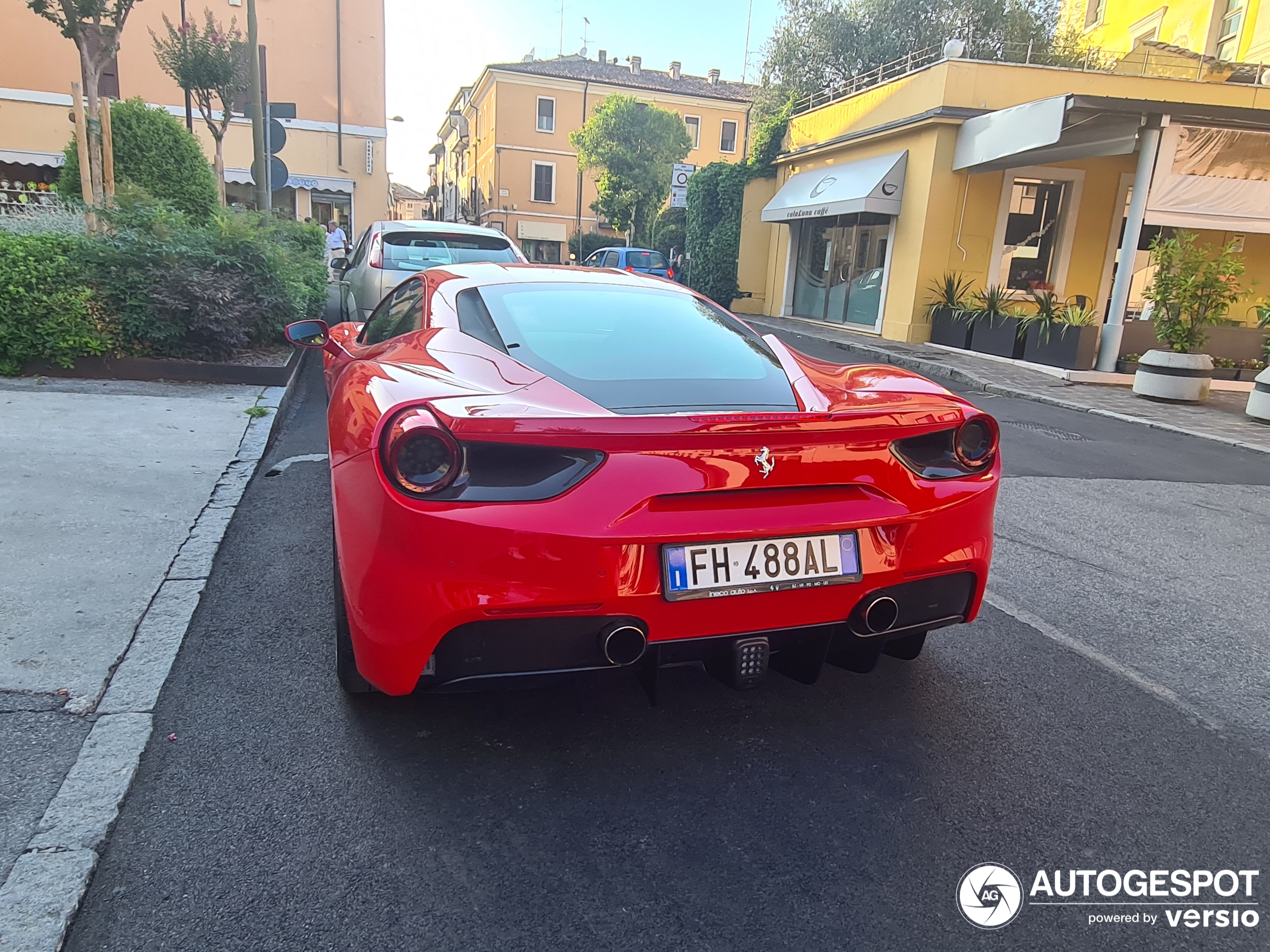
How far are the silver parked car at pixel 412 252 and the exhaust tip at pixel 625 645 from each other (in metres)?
7.01

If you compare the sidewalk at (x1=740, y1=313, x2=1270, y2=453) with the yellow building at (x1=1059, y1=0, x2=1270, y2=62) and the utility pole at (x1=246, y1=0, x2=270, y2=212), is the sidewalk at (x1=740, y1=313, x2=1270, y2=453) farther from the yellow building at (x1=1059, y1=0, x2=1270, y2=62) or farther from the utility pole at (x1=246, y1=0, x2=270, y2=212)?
the yellow building at (x1=1059, y1=0, x2=1270, y2=62)

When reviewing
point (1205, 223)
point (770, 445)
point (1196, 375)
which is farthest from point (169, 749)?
point (1205, 223)

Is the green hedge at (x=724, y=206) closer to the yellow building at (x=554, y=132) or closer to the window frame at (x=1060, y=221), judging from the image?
the window frame at (x=1060, y=221)

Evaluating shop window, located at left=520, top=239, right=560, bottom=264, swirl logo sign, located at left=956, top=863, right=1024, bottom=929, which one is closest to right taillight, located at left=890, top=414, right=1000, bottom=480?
swirl logo sign, located at left=956, top=863, right=1024, bottom=929

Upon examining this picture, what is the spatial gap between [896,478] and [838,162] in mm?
19338

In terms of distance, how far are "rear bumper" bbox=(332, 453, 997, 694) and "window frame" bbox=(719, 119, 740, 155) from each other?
54.9m

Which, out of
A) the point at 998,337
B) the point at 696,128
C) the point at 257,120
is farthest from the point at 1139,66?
the point at 696,128

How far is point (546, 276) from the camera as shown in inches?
136

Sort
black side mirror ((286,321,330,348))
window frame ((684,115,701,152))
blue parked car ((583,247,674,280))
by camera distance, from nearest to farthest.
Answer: black side mirror ((286,321,330,348)) → blue parked car ((583,247,674,280)) → window frame ((684,115,701,152))

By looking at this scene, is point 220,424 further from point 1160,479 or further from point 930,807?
point 1160,479

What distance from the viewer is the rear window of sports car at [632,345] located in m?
2.44

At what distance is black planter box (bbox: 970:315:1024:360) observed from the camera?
13.6 m

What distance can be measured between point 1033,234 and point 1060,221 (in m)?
0.52

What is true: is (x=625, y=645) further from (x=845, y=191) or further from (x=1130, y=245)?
(x=845, y=191)
